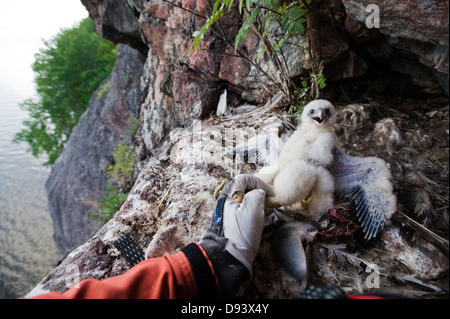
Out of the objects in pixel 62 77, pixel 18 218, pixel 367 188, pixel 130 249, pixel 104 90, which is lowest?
pixel 18 218

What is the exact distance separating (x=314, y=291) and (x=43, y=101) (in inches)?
452

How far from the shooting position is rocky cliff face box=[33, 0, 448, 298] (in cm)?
123

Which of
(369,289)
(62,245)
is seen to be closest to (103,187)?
(62,245)

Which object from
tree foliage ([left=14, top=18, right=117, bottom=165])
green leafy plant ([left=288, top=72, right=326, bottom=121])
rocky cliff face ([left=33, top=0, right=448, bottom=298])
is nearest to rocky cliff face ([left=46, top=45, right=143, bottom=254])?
rocky cliff face ([left=33, top=0, right=448, bottom=298])

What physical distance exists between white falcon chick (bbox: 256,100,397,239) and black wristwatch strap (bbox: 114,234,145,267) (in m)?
0.86

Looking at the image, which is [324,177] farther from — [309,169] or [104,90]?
[104,90]

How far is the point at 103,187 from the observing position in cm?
568

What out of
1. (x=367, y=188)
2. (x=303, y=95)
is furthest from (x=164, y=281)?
(x=303, y=95)

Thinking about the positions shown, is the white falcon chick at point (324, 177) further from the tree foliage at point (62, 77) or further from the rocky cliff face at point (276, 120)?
the tree foliage at point (62, 77)

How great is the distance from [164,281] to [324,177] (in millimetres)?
1018

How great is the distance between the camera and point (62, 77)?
30.1 ft

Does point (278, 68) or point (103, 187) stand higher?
point (278, 68)

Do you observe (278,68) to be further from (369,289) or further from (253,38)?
(369,289)

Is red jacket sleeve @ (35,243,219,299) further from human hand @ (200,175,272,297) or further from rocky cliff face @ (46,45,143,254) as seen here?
rocky cliff face @ (46,45,143,254)
